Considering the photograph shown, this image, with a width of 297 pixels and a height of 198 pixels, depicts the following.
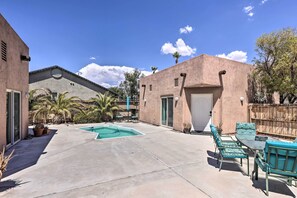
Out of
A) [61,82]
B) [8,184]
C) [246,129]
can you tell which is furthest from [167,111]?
[61,82]

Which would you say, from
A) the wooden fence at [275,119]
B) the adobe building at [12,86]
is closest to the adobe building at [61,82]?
the adobe building at [12,86]

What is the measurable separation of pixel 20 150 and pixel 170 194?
6662 millimetres

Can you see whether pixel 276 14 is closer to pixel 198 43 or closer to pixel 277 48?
pixel 277 48

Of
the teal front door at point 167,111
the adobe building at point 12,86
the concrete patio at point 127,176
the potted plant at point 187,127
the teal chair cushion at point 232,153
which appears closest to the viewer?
the concrete patio at point 127,176

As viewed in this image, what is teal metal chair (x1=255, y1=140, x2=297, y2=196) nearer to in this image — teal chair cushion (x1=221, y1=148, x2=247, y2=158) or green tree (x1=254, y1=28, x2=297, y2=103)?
teal chair cushion (x1=221, y1=148, x2=247, y2=158)

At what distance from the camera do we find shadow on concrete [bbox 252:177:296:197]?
3.47 metres

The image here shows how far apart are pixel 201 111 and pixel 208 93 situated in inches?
52.9

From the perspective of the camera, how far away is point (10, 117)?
23.0 ft

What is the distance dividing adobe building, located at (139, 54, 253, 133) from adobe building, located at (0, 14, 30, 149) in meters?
9.19

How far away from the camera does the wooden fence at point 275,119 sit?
8.93 meters

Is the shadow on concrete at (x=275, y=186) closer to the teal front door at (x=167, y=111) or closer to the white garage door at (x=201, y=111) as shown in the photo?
the white garage door at (x=201, y=111)

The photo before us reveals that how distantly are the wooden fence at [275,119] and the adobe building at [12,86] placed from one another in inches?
542

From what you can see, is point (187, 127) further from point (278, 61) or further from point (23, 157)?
point (23, 157)

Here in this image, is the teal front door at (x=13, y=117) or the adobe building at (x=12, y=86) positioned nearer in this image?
the adobe building at (x=12, y=86)
